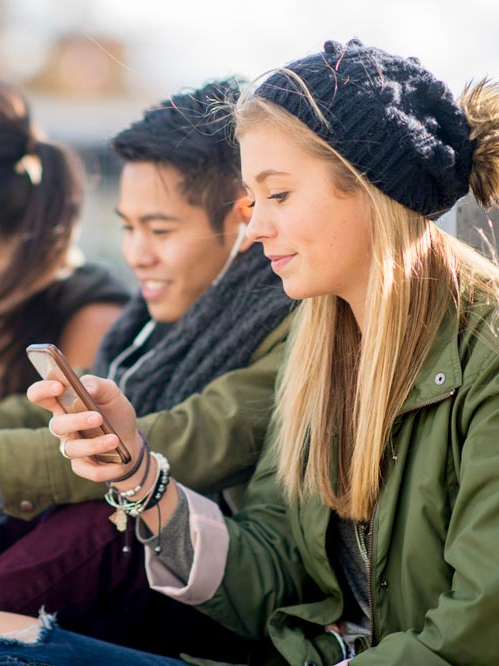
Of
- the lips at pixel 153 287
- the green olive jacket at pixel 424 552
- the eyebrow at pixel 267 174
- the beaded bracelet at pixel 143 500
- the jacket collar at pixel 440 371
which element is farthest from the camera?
the lips at pixel 153 287

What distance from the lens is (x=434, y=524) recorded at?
5.54ft

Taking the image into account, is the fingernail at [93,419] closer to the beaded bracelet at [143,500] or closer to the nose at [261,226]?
the beaded bracelet at [143,500]

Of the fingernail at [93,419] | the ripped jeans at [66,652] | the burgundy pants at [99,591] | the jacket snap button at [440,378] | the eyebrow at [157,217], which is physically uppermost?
the jacket snap button at [440,378]

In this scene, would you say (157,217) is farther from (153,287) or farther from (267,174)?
(267,174)

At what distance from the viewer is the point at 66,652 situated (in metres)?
1.81

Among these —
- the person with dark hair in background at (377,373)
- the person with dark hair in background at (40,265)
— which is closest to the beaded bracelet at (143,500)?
the person with dark hair in background at (377,373)

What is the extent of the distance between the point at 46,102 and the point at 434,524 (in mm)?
14664

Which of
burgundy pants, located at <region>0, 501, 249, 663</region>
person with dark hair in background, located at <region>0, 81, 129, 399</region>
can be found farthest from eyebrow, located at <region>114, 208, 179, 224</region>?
burgundy pants, located at <region>0, 501, 249, 663</region>

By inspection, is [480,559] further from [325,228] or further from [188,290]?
[188,290]

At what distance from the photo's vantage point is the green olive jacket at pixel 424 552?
1549 millimetres

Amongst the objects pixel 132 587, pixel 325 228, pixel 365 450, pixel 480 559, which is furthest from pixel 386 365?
pixel 132 587

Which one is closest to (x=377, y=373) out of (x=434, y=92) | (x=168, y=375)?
(x=434, y=92)

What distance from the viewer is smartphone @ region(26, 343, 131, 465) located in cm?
181

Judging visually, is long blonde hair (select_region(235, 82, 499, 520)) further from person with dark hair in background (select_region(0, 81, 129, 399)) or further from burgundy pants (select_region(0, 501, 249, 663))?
person with dark hair in background (select_region(0, 81, 129, 399))
